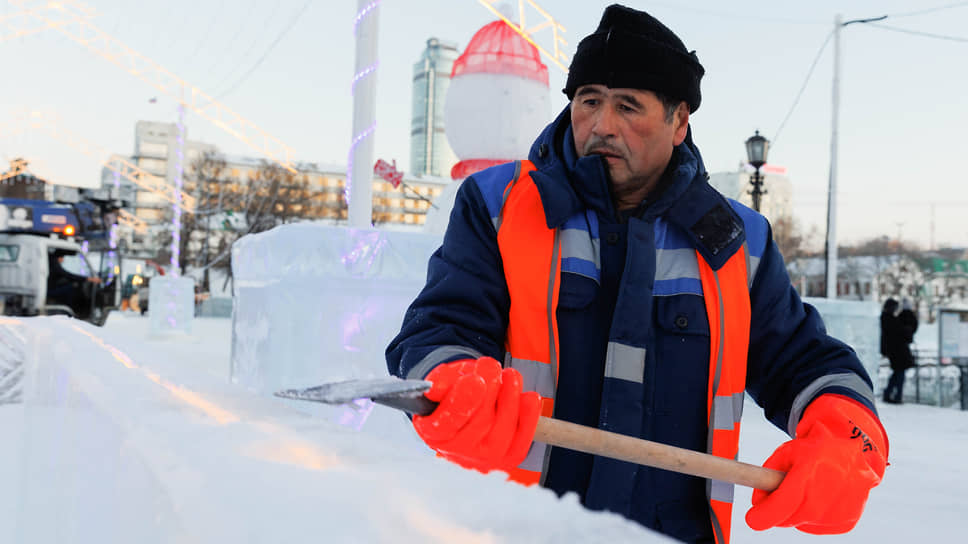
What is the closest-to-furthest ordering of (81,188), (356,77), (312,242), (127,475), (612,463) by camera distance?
(127,475)
(612,463)
(312,242)
(356,77)
(81,188)

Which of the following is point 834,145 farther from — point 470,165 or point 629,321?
point 629,321

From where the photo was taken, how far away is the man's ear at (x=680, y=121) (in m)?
1.62

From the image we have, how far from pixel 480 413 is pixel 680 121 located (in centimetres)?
94

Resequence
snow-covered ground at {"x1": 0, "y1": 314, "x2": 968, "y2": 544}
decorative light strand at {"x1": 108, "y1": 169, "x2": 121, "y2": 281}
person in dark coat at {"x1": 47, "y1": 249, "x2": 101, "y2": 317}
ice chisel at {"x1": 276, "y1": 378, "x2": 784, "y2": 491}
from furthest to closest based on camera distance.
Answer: decorative light strand at {"x1": 108, "y1": 169, "x2": 121, "y2": 281} → person in dark coat at {"x1": 47, "y1": 249, "x2": 101, "y2": 317} → ice chisel at {"x1": 276, "y1": 378, "x2": 784, "y2": 491} → snow-covered ground at {"x1": 0, "y1": 314, "x2": 968, "y2": 544}

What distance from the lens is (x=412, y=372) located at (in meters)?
1.23

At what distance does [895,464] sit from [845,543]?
2.11m

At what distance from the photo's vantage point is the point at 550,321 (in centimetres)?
135

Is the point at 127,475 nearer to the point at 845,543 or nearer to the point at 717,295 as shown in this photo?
the point at 717,295

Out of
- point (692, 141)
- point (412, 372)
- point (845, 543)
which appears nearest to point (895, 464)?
point (845, 543)

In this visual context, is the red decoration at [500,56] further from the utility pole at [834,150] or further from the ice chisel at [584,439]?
the utility pole at [834,150]

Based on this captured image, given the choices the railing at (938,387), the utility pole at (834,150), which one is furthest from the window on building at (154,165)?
the railing at (938,387)

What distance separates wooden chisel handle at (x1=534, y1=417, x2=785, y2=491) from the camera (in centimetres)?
113

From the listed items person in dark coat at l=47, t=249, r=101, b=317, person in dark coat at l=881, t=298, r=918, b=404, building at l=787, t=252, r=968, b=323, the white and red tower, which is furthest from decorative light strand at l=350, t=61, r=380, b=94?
building at l=787, t=252, r=968, b=323

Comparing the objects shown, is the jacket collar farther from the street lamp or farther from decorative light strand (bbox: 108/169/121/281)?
decorative light strand (bbox: 108/169/121/281)
